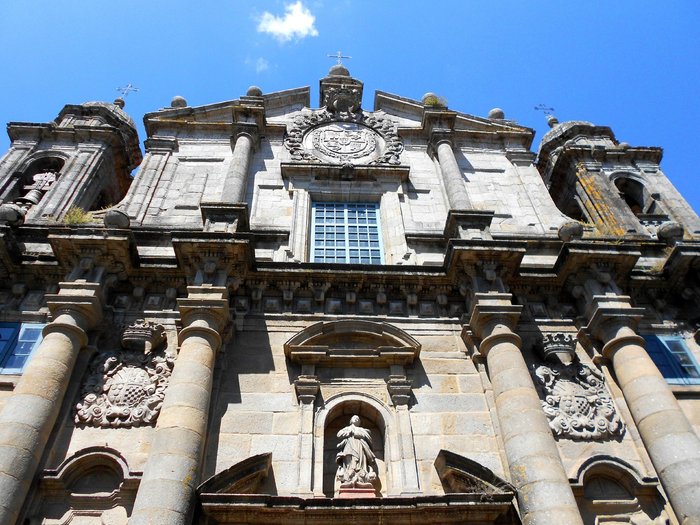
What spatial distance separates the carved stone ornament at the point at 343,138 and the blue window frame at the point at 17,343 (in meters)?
8.22

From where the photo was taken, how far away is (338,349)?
445 inches

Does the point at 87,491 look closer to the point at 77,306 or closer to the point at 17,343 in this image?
the point at 77,306

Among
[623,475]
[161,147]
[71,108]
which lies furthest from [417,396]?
[71,108]

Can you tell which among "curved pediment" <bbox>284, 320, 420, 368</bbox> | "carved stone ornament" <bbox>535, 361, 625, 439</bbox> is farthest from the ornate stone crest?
"carved stone ornament" <bbox>535, 361, 625, 439</bbox>

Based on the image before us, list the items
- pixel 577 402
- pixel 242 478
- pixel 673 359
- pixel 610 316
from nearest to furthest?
pixel 242 478, pixel 577 402, pixel 610 316, pixel 673 359

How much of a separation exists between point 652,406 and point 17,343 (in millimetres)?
11333

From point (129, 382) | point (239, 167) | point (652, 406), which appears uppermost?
point (239, 167)

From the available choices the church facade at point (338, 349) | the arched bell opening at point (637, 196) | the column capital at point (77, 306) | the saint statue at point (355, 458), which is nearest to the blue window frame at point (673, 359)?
the church facade at point (338, 349)

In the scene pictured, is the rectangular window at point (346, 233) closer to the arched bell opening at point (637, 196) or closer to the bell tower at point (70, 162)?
the bell tower at point (70, 162)

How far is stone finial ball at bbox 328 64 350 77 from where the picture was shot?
67.2 ft

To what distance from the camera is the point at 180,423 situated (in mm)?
9180

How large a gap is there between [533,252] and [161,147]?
10.6 m

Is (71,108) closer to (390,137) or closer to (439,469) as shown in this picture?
(390,137)

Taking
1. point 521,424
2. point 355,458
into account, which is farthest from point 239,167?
point 521,424
